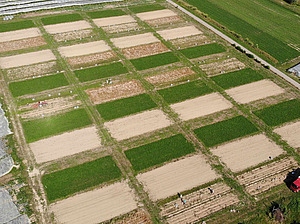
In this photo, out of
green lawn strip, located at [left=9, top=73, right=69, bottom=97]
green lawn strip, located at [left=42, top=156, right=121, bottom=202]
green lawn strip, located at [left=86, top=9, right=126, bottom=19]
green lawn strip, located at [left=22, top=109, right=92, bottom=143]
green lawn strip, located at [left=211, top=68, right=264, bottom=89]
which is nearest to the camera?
green lawn strip, located at [left=42, top=156, right=121, bottom=202]

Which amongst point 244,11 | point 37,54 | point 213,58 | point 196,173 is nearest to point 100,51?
point 37,54

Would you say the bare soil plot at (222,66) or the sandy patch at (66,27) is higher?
the sandy patch at (66,27)

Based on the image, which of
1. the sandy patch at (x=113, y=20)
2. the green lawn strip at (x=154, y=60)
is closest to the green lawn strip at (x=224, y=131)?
the green lawn strip at (x=154, y=60)

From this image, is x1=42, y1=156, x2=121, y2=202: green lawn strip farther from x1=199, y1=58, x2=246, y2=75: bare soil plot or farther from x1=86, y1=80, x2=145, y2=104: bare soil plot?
x1=199, y1=58, x2=246, y2=75: bare soil plot

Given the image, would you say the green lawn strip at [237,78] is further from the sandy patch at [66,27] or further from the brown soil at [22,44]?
the brown soil at [22,44]

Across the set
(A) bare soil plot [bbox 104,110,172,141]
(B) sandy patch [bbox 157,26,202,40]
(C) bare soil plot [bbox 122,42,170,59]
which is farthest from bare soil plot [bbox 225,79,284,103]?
(B) sandy patch [bbox 157,26,202,40]

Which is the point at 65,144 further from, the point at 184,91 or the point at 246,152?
the point at 246,152

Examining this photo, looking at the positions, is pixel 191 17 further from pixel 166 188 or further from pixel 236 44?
A: pixel 166 188
